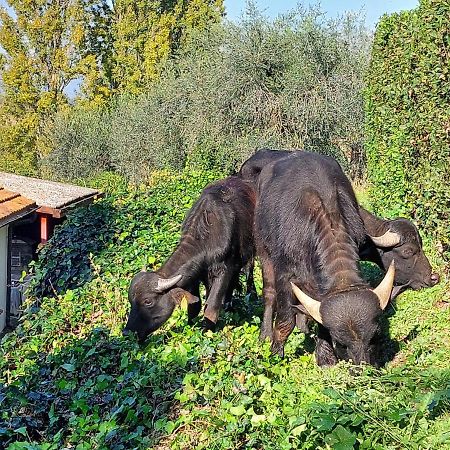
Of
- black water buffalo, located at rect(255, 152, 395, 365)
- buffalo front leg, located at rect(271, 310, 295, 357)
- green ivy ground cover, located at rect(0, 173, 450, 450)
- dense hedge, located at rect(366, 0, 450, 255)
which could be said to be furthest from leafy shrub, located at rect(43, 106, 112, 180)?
buffalo front leg, located at rect(271, 310, 295, 357)

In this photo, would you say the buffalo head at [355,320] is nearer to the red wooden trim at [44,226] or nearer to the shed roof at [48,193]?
the shed roof at [48,193]

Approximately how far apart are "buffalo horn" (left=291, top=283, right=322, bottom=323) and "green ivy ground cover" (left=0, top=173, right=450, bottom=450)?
1.66 feet

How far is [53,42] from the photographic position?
3741 centimetres

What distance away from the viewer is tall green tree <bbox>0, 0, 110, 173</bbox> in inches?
1443

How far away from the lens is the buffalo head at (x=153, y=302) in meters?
7.00

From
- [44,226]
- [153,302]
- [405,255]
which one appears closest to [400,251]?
[405,255]

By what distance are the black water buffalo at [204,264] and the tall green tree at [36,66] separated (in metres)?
30.3

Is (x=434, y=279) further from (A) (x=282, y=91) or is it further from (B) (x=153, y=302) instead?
(A) (x=282, y=91)

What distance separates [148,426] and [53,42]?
118 ft

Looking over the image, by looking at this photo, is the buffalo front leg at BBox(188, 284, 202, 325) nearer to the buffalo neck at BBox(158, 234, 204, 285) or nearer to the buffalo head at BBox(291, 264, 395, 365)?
the buffalo neck at BBox(158, 234, 204, 285)

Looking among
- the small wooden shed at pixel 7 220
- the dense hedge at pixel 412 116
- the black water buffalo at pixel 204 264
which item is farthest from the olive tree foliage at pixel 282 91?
the black water buffalo at pixel 204 264

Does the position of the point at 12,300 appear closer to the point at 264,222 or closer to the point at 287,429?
the point at 264,222

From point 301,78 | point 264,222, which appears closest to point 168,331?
point 264,222

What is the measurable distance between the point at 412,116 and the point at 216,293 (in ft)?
12.2
